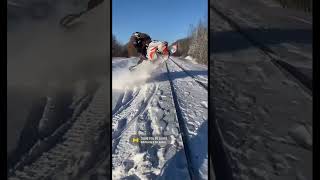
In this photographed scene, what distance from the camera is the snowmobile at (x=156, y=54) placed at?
169 inches

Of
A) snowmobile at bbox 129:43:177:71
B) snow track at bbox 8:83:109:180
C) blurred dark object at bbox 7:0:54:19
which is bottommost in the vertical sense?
snow track at bbox 8:83:109:180

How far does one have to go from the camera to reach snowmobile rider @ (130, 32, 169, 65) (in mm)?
4285

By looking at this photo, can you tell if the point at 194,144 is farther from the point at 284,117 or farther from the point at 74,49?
the point at 74,49

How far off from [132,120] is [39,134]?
1.19 meters

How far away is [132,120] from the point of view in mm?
4336

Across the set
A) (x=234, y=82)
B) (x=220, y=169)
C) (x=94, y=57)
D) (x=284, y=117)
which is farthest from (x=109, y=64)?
(x=284, y=117)

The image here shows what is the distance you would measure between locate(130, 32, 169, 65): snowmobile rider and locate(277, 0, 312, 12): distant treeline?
5.15ft

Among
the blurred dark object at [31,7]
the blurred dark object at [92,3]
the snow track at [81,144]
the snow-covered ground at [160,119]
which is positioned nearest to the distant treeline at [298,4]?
the snow-covered ground at [160,119]

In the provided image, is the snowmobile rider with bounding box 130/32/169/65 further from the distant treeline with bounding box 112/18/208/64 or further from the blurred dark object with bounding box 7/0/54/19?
the blurred dark object with bounding box 7/0/54/19

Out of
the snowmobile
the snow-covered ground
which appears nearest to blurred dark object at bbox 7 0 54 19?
the snow-covered ground

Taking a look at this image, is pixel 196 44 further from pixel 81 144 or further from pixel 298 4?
pixel 81 144

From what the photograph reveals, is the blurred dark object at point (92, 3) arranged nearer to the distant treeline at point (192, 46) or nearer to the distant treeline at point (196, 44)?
the distant treeline at point (192, 46)

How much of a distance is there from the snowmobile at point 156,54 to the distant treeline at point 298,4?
147cm

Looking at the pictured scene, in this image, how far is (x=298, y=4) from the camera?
14.1 feet
